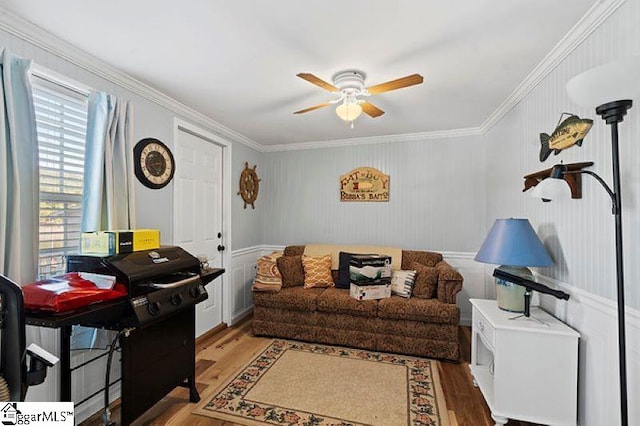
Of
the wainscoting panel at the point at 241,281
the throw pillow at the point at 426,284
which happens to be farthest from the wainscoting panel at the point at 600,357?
the wainscoting panel at the point at 241,281

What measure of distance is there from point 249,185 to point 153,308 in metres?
2.65

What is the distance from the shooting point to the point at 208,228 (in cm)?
348

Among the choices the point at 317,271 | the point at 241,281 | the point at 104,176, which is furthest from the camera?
the point at 241,281

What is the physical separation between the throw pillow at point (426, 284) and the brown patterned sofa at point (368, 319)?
0.24 feet

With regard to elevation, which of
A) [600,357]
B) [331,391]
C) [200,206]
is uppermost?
[200,206]

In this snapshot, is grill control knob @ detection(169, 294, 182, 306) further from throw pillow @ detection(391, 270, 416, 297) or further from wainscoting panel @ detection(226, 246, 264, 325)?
throw pillow @ detection(391, 270, 416, 297)

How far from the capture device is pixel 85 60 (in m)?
2.03

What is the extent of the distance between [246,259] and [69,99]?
2628mm

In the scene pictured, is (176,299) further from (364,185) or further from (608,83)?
(364,185)

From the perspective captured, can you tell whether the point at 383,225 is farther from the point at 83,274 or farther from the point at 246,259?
the point at 83,274

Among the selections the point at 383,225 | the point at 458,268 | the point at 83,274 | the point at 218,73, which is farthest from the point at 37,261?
the point at 458,268

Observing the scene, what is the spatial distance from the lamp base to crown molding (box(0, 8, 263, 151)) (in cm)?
306

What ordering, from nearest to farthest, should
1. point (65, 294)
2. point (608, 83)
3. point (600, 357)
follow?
point (608, 83) < point (65, 294) < point (600, 357)

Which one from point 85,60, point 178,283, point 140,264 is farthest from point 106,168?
point 178,283
